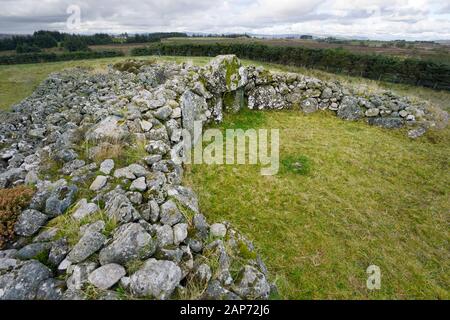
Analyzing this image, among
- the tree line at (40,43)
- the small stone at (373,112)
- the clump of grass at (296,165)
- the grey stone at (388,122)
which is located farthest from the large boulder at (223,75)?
the tree line at (40,43)

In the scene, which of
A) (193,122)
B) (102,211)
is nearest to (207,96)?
(193,122)

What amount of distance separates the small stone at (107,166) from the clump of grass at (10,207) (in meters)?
1.25

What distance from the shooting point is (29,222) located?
4164 millimetres

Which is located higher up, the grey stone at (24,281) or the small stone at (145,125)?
the small stone at (145,125)

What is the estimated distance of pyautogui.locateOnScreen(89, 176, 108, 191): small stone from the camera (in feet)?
16.3

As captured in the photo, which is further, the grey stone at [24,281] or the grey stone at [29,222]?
the grey stone at [29,222]

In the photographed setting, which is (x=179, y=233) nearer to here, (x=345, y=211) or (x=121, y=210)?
(x=121, y=210)

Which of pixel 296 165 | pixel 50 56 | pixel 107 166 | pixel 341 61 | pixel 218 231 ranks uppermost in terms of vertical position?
pixel 50 56

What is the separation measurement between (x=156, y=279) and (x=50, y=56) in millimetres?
60086

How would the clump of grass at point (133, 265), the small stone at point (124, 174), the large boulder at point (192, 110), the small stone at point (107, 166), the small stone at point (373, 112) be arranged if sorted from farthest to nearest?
1. the small stone at point (373, 112)
2. the large boulder at point (192, 110)
3. the small stone at point (107, 166)
4. the small stone at point (124, 174)
5. the clump of grass at point (133, 265)

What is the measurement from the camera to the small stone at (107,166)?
5388mm

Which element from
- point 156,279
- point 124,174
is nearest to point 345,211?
A: point 156,279

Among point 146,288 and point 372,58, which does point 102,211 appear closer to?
point 146,288

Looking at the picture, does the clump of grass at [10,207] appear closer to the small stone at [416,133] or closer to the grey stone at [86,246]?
the grey stone at [86,246]
